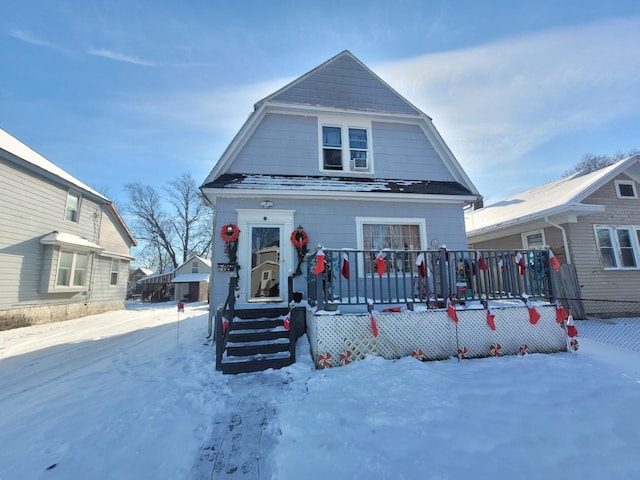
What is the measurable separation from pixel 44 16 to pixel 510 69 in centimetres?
1298

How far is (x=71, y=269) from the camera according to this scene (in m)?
12.2

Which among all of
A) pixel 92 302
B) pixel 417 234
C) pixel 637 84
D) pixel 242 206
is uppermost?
pixel 637 84

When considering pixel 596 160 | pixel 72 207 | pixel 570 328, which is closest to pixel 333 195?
pixel 570 328

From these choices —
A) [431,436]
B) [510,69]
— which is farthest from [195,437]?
[510,69]

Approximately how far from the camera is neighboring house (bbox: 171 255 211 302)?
24.6m

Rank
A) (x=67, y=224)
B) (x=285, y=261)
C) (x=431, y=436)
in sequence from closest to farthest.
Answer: (x=431, y=436)
(x=285, y=261)
(x=67, y=224)

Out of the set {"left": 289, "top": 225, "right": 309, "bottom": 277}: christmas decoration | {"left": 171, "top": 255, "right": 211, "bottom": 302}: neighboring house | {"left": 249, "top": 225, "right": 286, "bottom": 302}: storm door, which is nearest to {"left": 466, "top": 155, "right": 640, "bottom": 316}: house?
{"left": 289, "top": 225, "right": 309, "bottom": 277}: christmas decoration

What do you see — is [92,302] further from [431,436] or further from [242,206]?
[431,436]

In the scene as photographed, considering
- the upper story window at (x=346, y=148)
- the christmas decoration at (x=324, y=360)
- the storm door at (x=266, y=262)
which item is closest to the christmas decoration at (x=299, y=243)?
the storm door at (x=266, y=262)

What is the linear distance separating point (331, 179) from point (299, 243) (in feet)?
7.10

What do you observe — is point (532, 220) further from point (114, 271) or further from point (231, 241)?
point (114, 271)

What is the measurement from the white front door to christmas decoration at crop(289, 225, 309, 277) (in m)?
0.19

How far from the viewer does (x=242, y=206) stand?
23.8 ft

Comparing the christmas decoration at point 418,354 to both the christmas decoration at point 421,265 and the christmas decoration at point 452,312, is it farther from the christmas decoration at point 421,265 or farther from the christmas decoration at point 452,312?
the christmas decoration at point 421,265
